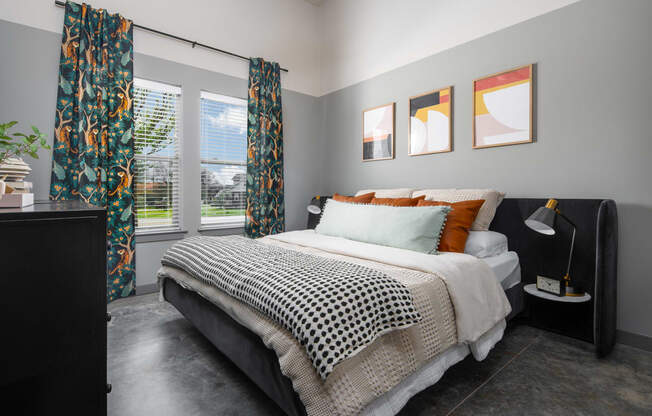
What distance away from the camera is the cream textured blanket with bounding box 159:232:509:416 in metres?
1.06

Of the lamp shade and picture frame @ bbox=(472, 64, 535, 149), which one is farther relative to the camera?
picture frame @ bbox=(472, 64, 535, 149)

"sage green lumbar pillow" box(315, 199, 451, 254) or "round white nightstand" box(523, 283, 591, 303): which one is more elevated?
"sage green lumbar pillow" box(315, 199, 451, 254)

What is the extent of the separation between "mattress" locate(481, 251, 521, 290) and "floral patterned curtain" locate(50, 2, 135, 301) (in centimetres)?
316

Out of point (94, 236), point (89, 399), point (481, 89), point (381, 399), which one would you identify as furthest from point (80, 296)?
point (481, 89)

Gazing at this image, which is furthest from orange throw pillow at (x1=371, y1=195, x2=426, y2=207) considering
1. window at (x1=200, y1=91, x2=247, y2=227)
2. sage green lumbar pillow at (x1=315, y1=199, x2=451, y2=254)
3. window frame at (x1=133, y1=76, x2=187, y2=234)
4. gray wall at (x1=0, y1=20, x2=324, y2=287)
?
window frame at (x1=133, y1=76, x2=187, y2=234)

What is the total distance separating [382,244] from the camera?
7.67ft

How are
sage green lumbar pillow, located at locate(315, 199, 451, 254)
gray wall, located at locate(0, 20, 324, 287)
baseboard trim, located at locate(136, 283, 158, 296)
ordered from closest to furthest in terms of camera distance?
sage green lumbar pillow, located at locate(315, 199, 451, 254) < gray wall, located at locate(0, 20, 324, 287) < baseboard trim, located at locate(136, 283, 158, 296)

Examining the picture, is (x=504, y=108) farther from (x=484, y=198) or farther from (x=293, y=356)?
(x=293, y=356)

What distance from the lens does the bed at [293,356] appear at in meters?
1.08

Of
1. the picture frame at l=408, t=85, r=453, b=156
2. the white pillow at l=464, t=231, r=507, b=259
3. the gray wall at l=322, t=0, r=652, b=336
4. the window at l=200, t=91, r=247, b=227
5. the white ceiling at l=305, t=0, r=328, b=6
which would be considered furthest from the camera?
the white ceiling at l=305, t=0, r=328, b=6

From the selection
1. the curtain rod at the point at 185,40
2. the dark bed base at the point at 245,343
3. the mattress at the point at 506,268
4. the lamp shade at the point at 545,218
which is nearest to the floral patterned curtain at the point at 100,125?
the curtain rod at the point at 185,40

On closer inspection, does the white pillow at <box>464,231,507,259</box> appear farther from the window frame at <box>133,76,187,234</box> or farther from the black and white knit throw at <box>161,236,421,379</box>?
the window frame at <box>133,76,187,234</box>

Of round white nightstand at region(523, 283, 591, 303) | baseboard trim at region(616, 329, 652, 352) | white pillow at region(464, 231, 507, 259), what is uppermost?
white pillow at region(464, 231, 507, 259)

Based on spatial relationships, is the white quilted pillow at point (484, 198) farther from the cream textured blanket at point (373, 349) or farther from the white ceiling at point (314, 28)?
the white ceiling at point (314, 28)
